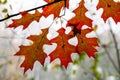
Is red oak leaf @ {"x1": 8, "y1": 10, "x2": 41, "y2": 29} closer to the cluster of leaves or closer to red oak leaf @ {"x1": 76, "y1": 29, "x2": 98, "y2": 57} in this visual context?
the cluster of leaves

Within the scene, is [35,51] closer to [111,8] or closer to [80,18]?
[80,18]

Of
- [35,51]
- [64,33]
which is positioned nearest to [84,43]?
[64,33]

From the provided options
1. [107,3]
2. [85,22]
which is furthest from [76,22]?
[107,3]

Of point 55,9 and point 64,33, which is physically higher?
point 55,9

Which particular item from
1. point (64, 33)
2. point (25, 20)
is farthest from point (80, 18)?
point (25, 20)

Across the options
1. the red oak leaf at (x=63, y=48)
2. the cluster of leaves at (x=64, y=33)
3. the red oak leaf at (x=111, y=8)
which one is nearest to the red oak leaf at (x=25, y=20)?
the cluster of leaves at (x=64, y=33)

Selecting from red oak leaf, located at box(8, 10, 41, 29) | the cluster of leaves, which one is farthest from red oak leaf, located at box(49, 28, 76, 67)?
red oak leaf, located at box(8, 10, 41, 29)
